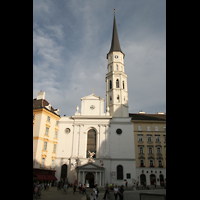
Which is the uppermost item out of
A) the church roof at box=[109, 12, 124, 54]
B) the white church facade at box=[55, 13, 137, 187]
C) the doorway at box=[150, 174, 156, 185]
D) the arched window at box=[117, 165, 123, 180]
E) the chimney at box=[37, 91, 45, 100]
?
the church roof at box=[109, 12, 124, 54]

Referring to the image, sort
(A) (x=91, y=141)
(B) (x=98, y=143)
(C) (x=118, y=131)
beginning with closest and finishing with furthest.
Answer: (B) (x=98, y=143), (A) (x=91, y=141), (C) (x=118, y=131)

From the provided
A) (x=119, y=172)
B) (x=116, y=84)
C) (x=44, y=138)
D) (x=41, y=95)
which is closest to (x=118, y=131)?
(x=119, y=172)

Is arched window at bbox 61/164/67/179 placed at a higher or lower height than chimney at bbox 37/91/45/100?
lower

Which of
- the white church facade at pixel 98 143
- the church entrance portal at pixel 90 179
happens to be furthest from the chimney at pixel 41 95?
the church entrance portal at pixel 90 179

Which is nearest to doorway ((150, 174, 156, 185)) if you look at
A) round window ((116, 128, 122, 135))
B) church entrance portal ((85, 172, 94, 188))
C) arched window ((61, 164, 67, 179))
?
round window ((116, 128, 122, 135))

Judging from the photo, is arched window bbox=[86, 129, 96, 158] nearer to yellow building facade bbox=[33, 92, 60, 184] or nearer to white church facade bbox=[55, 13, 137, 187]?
white church facade bbox=[55, 13, 137, 187]

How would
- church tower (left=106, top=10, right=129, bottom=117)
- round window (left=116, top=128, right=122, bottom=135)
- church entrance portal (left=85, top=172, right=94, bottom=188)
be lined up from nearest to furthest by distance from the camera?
church entrance portal (left=85, top=172, right=94, bottom=188) → round window (left=116, top=128, right=122, bottom=135) → church tower (left=106, top=10, right=129, bottom=117)

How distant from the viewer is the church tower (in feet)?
130

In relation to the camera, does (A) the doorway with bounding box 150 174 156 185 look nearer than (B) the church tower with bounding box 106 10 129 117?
Yes

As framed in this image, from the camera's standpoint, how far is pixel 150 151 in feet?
118

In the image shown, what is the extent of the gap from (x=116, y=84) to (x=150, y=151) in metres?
16.8

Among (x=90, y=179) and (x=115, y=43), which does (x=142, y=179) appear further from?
(x=115, y=43)
